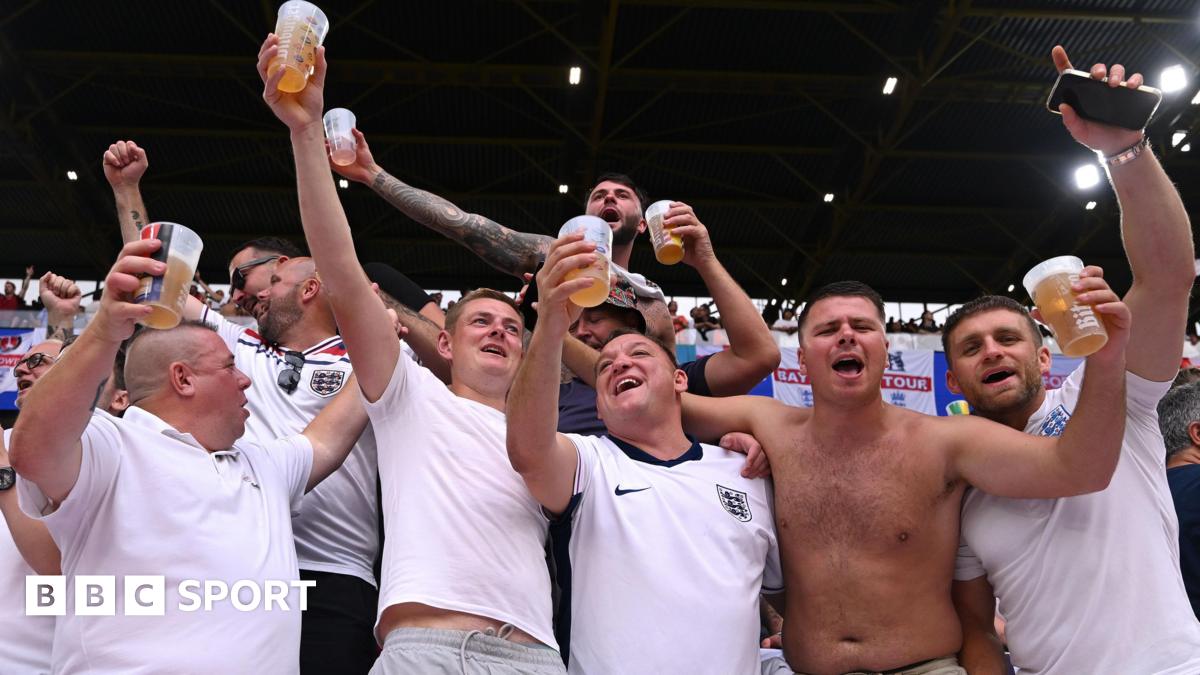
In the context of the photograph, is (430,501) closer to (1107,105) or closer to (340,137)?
(340,137)

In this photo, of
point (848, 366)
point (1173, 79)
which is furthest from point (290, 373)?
point (1173, 79)

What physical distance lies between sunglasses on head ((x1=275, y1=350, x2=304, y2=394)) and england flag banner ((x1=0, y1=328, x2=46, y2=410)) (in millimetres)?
8866

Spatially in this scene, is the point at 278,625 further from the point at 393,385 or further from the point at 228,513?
the point at 393,385

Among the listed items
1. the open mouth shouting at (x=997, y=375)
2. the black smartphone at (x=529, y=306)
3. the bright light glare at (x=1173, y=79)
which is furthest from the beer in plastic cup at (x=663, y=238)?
the bright light glare at (x=1173, y=79)

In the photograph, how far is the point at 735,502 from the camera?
9.02ft

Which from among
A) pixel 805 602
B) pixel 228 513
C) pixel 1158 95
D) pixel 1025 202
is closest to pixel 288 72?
pixel 228 513

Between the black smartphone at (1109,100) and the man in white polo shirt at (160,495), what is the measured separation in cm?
238

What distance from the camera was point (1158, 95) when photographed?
96.4 inches

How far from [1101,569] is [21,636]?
3.09m

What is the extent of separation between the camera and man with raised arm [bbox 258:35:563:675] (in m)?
2.27

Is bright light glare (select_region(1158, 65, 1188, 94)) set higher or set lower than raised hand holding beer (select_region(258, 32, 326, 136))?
higher

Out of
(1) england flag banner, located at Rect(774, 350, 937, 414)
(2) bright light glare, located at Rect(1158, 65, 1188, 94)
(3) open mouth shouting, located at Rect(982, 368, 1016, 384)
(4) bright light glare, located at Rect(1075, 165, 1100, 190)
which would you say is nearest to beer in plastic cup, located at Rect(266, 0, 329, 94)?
(3) open mouth shouting, located at Rect(982, 368, 1016, 384)

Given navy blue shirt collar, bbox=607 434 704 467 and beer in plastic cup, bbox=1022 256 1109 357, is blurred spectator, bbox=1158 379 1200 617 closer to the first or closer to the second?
beer in plastic cup, bbox=1022 256 1109 357

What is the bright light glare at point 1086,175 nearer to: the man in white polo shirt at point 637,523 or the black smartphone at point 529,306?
the black smartphone at point 529,306
